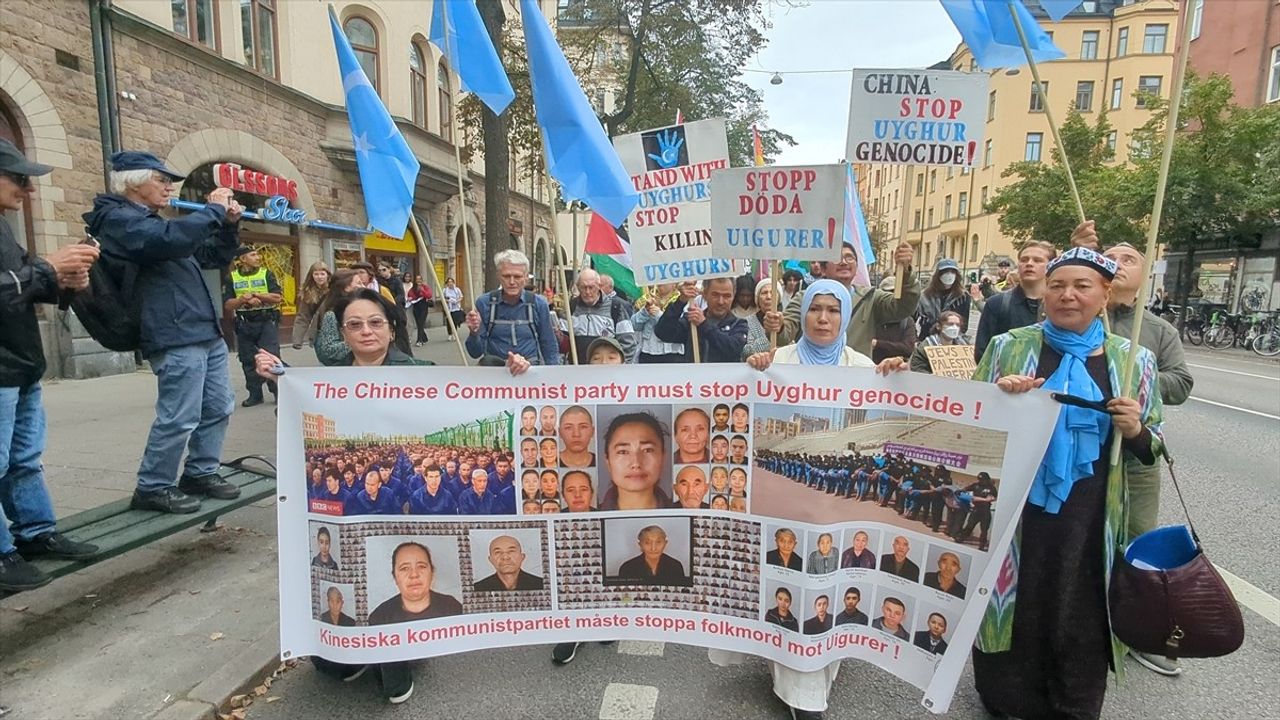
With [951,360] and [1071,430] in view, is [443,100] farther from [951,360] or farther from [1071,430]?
[1071,430]

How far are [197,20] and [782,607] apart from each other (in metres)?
14.5

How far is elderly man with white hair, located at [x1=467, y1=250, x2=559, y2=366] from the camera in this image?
4.73 metres

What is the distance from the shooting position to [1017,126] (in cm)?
4550

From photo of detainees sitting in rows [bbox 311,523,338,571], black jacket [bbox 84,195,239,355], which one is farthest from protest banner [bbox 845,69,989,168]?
black jacket [bbox 84,195,239,355]

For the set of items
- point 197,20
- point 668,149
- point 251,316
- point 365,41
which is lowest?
point 251,316

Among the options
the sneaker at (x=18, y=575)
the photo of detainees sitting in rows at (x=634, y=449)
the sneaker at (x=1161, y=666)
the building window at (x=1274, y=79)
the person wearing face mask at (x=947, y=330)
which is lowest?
the sneaker at (x=1161, y=666)

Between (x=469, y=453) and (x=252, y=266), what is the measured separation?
22.4ft

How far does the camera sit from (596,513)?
8.23ft

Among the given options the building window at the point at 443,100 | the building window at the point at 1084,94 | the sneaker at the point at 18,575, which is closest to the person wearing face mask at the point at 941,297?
the sneaker at the point at 18,575

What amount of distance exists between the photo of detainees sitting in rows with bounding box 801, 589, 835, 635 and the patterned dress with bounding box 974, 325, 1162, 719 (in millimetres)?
613

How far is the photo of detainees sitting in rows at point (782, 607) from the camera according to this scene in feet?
8.01

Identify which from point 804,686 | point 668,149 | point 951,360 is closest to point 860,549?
point 804,686

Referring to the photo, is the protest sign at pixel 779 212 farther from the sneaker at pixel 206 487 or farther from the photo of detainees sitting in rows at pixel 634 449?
the sneaker at pixel 206 487

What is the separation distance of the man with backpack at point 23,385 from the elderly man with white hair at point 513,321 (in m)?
2.28
